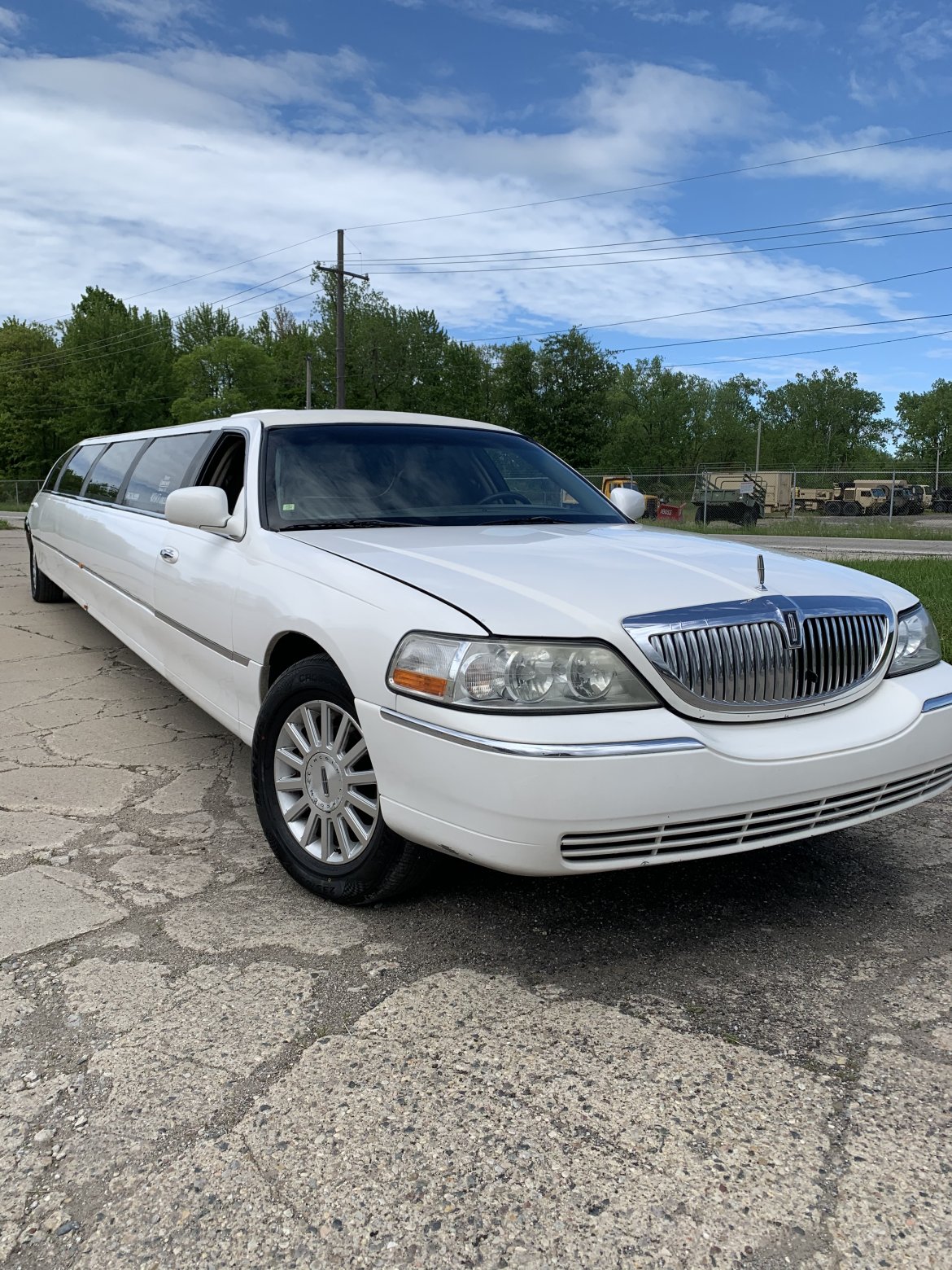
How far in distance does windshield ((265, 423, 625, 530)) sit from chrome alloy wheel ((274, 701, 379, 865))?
87 centimetres

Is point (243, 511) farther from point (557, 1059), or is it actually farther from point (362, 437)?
point (557, 1059)

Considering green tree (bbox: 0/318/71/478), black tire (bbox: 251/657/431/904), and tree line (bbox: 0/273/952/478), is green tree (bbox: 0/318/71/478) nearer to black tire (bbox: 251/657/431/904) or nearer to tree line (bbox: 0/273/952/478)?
tree line (bbox: 0/273/952/478)

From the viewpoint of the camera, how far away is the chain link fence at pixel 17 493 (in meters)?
42.8

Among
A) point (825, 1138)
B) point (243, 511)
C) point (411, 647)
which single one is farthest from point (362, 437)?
point (825, 1138)

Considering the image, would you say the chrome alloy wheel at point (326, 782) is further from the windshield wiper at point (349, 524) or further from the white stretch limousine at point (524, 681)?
the windshield wiper at point (349, 524)

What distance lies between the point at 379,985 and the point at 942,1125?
1303 mm

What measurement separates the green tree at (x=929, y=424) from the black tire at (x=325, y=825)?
3362 inches

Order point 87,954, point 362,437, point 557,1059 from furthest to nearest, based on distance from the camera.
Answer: point 362,437 < point 87,954 < point 557,1059

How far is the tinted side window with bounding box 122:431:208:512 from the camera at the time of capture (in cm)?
488

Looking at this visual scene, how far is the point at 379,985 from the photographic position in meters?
2.54

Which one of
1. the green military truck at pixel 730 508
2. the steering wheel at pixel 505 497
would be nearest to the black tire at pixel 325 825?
the steering wheel at pixel 505 497

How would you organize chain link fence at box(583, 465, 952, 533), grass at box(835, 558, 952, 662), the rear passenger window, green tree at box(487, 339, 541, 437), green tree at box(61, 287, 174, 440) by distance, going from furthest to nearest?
green tree at box(487, 339, 541, 437) < green tree at box(61, 287, 174, 440) < chain link fence at box(583, 465, 952, 533) < the rear passenger window < grass at box(835, 558, 952, 662)

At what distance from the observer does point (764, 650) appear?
2.65m

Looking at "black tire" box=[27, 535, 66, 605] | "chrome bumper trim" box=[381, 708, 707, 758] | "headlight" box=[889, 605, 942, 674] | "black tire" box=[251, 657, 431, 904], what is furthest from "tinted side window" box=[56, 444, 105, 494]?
"headlight" box=[889, 605, 942, 674]
